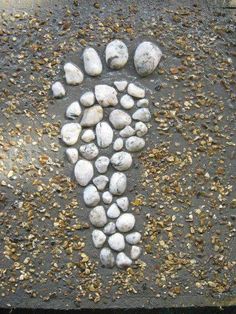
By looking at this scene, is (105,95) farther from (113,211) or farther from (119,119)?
(113,211)

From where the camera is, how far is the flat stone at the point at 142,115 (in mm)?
1258

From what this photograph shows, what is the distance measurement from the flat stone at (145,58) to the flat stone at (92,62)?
0.24 ft

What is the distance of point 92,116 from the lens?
4.09 feet

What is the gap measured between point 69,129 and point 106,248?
0.78ft

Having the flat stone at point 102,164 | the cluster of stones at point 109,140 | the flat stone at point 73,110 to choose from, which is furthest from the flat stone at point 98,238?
the flat stone at point 73,110

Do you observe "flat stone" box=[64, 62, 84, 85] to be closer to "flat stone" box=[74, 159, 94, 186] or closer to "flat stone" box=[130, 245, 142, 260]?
"flat stone" box=[74, 159, 94, 186]

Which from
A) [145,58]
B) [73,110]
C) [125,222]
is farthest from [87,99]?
[125,222]

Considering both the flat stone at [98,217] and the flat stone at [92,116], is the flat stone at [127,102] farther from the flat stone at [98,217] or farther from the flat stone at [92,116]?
the flat stone at [98,217]

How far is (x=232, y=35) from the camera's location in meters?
1.31

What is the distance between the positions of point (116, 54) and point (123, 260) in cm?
39

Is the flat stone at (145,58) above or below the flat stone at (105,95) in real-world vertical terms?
above

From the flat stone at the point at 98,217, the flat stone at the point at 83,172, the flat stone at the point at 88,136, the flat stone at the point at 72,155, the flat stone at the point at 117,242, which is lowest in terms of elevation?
the flat stone at the point at 117,242

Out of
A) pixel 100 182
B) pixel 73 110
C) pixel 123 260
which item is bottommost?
pixel 123 260

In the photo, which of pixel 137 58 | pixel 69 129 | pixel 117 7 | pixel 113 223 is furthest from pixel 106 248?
pixel 117 7
